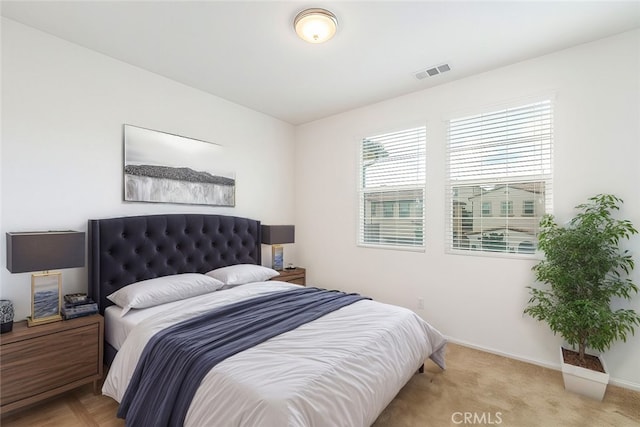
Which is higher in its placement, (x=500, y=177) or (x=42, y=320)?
(x=500, y=177)

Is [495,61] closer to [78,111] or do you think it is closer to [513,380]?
[513,380]

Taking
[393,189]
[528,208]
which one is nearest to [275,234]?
[393,189]

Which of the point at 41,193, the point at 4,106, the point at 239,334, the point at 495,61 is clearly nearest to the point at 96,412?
the point at 239,334

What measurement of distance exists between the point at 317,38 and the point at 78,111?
6.64 feet

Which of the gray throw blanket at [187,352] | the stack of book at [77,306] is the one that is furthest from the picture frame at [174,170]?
the gray throw blanket at [187,352]

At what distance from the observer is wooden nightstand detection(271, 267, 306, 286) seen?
3701 mm

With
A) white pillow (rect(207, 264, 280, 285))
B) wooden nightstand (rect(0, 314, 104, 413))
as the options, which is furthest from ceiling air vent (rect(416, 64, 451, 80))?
wooden nightstand (rect(0, 314, 104, 413))

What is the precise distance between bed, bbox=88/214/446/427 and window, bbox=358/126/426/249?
1.22 metres

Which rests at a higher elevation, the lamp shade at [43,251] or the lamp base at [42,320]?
the lamp shade at [43,251]

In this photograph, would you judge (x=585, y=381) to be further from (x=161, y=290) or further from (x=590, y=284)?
(x=161, y=290)

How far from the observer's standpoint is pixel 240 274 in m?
3.01

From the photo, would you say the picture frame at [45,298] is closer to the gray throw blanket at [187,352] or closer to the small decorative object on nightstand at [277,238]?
the gray throw blanket at [187,352]

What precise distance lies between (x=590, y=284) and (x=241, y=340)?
2.52 metres

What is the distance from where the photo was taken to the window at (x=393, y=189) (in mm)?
3330
